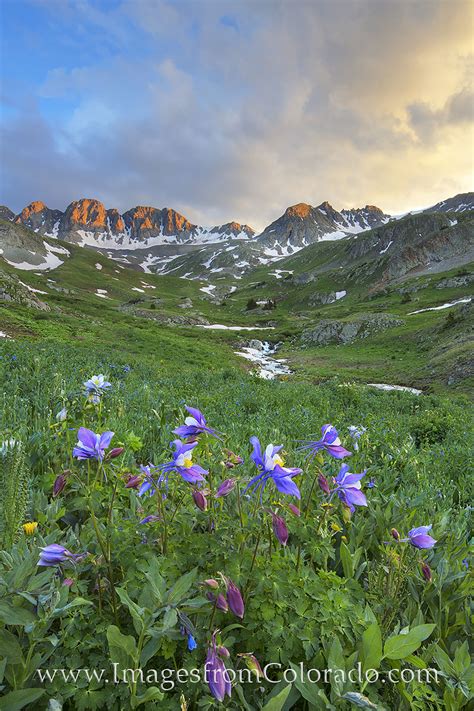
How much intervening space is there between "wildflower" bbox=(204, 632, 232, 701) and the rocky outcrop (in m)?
55.4

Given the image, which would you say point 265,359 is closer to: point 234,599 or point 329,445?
point 329,445

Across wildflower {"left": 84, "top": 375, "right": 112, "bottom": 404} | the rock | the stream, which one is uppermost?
the rock

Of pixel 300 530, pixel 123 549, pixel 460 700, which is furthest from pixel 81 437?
pixel 460 700

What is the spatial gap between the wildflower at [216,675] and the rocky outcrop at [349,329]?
55.4 meters

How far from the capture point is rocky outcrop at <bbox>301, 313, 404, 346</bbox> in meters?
54.5

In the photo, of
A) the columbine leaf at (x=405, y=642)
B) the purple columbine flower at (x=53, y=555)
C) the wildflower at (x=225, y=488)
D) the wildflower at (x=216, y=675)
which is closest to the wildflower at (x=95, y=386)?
the purple columbine flower at (x=53, y=555)

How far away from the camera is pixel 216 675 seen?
4.50ft

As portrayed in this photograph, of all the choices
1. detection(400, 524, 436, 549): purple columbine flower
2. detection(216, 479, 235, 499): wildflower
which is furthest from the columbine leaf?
detection(216, 479, 235, 499): wildflower

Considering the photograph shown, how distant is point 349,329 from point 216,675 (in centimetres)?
5877

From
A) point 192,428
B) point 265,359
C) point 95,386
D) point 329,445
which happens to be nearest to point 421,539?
point 329,445

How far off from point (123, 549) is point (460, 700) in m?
1.83

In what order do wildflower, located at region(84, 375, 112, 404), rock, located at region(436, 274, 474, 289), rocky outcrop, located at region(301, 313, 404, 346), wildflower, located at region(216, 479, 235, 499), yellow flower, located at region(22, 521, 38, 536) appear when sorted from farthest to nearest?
rock, located at region(436, 274, 474, 289) < rocky outcrop, located at region(301, 313, 404, 346) < wildflower, located at region(84, 375, 112, 404) < yellow flower, located at region(22, 521, 38, 536) < wildflower, located at region(216, 479, 235, 499)

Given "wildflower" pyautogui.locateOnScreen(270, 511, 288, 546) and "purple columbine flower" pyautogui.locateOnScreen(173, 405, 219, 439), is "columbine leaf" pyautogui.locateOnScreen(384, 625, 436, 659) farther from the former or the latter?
"purple columbine flower" pyautogui.locateOnScreen(173, 405, 219, 439)

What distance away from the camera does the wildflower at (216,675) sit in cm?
135
